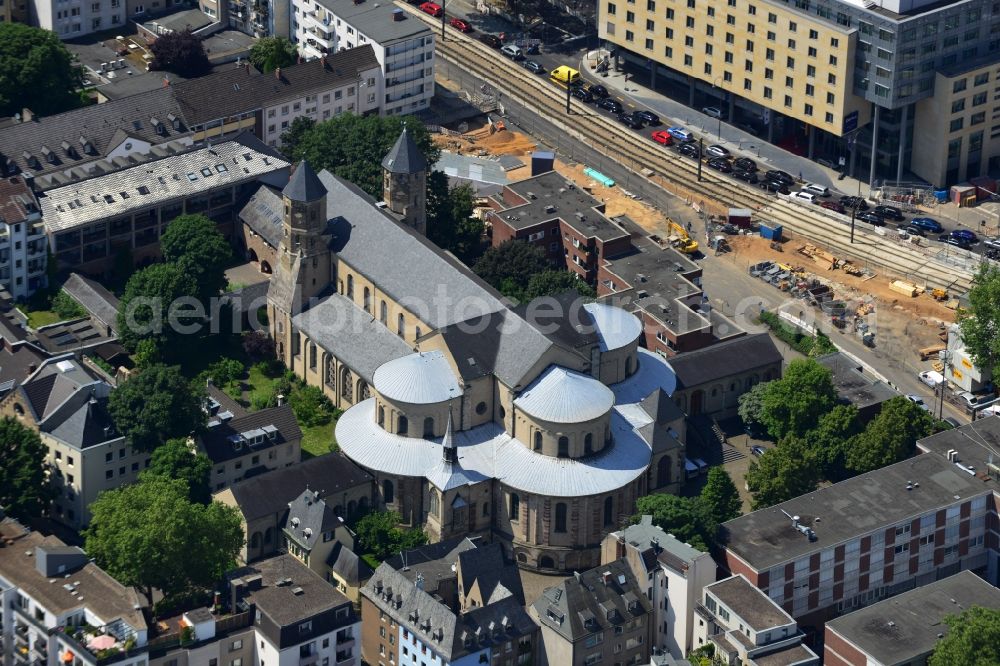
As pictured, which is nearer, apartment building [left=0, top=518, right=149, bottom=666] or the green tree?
apartment building [left=0, top=518, right=149, bottom=666]

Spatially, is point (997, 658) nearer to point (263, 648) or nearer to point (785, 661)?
point (785, 661)

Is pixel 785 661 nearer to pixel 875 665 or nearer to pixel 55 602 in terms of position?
pixel 875 665

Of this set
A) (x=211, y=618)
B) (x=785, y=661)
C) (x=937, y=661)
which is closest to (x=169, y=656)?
(x=211, y=618)

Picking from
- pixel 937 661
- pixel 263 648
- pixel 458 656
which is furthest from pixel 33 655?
pixel 937 661

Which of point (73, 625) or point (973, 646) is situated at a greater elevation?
point (73, 625)

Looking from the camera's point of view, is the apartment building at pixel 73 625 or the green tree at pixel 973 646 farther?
the green tree at pixel 973 646

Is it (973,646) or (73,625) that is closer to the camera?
(73,625)

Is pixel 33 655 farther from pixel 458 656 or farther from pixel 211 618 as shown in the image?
pixel 458 656
